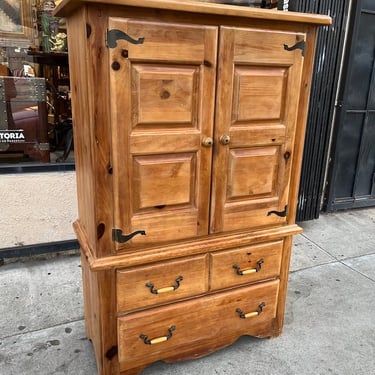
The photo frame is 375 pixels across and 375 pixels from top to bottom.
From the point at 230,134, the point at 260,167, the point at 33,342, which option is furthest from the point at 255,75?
the point at 33,342

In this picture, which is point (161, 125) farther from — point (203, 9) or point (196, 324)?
point (196, 324)

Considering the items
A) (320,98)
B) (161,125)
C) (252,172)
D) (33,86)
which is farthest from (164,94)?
(320,98)

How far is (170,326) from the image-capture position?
167 centimetres

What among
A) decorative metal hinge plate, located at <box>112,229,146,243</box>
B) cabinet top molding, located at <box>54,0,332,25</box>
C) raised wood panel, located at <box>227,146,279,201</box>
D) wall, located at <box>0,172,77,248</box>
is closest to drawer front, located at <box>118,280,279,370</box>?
decorative metal hinge plate, located at <box>112,229,146,243</box>

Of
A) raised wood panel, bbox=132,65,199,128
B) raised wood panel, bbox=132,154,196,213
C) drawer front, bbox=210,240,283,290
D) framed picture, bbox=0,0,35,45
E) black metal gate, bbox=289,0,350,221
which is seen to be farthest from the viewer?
black metal gate, bbox=289,0,350,221

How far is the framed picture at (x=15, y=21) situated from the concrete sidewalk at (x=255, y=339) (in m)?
1.65

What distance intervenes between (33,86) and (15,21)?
47 centimetres

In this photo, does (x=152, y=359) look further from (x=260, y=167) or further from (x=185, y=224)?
(x=260, y=167)

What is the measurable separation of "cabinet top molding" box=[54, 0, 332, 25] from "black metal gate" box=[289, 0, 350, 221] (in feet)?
4.64

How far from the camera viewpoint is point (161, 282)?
159 centimetres

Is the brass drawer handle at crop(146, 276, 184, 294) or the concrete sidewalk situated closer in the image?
the brass drawer handle at crop(146, 276, 184, 294)

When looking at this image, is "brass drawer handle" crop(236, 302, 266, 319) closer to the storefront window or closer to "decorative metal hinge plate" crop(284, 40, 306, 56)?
"decorative metal hinge plate" crop(284, 40, 306, 56)

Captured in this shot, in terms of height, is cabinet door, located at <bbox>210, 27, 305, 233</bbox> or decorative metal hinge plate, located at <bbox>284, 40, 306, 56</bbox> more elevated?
decorative metal hinge plate, located at <bbox>284, 40, 306, 56</bbox>

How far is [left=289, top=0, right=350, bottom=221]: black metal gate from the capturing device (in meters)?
2.87
